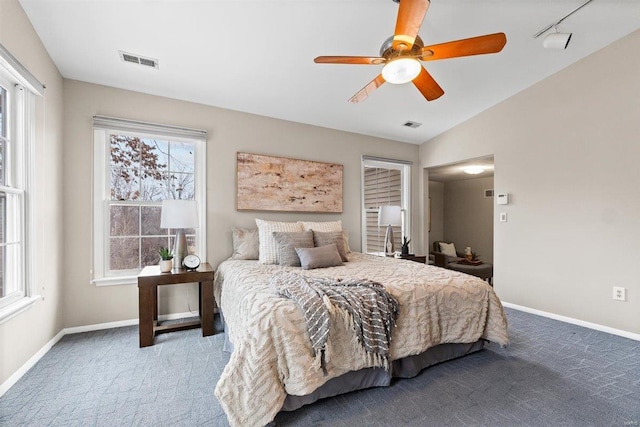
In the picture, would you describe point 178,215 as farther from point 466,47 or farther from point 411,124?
point 411,124

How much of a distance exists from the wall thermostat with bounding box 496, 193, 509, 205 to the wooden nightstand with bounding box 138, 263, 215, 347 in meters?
3.83

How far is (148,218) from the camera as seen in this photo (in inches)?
127

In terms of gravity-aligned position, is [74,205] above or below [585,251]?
above

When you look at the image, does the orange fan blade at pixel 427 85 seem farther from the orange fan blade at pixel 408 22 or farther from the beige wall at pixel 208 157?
the beige wall at pixel 208 157

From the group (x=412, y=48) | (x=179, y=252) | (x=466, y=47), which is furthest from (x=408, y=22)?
(x=179, y=252)

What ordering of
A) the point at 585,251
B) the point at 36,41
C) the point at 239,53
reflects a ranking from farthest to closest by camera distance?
the point at 585,251 < the point at 239,53 < the point at 36,41

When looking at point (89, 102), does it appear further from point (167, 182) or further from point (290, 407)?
point (290, 407)

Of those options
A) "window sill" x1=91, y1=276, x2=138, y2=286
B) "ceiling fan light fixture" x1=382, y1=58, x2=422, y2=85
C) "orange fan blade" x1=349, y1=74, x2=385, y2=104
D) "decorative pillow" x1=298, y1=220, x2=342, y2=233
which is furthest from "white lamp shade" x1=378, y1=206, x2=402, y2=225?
"window sill" x1=91, y1=276, x2=138, y2=286

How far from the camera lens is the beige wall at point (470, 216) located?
6.62 metres

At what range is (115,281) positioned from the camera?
3035mm

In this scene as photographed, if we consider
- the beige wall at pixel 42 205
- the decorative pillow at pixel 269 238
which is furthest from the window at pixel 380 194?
the beige wall at pixel 42 205

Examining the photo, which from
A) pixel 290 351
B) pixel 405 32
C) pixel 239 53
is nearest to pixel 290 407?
pixel 290 351

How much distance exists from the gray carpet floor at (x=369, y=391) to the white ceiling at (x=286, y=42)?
8.63ft

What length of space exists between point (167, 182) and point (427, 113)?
3529 mm
